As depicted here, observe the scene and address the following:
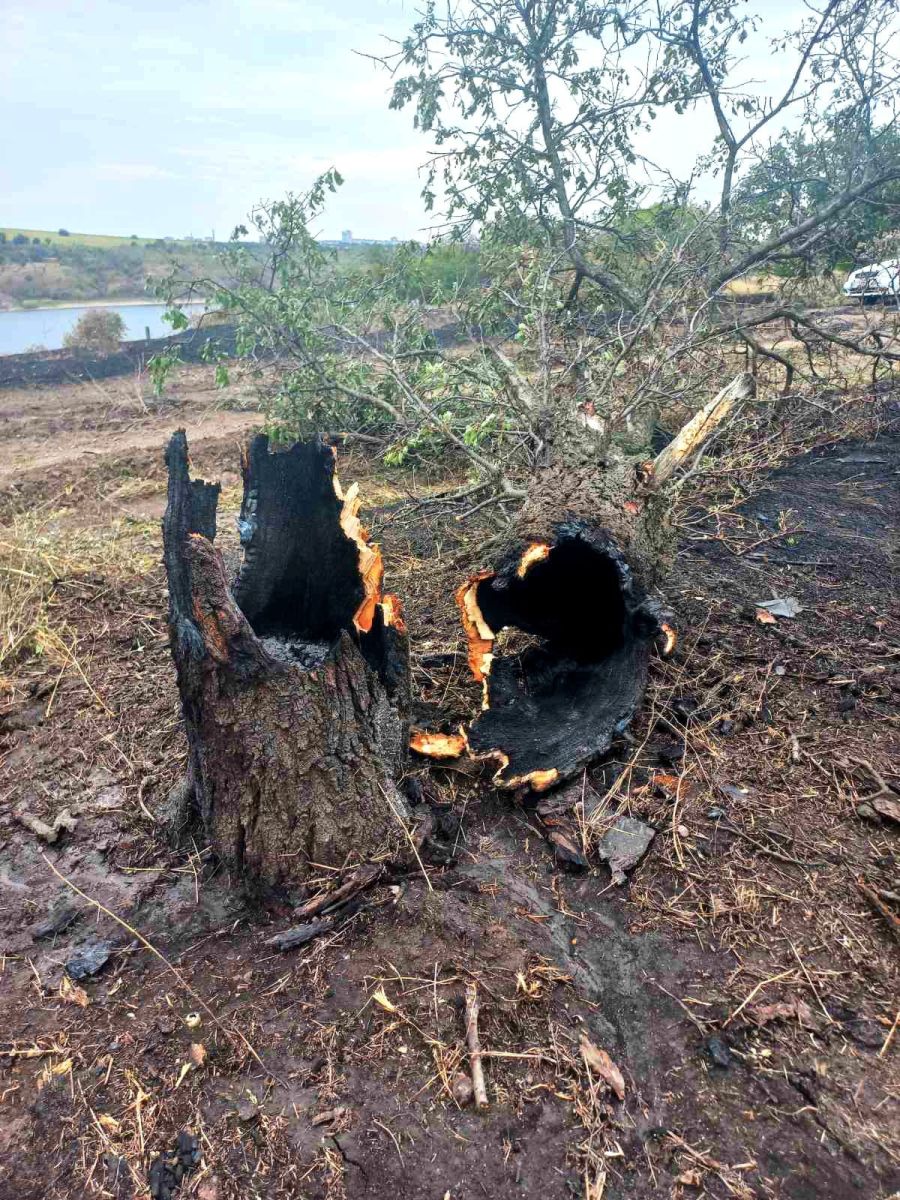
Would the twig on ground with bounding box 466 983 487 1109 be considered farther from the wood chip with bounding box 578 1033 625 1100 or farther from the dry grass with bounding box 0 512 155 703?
the dry grass with bounding box 0 512 155 703

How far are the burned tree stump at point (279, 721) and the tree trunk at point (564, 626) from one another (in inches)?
13.6

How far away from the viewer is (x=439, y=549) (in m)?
4.15

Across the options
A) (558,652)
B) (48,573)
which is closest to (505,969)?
(558,652)

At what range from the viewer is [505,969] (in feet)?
5.61

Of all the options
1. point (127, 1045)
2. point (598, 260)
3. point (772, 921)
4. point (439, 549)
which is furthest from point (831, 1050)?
point (598, 260)

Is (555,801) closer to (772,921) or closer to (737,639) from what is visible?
(772,921)

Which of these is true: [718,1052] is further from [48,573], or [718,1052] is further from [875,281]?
[875,281]

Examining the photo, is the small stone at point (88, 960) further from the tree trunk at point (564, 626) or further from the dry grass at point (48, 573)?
the dry grass at point (48, 573)

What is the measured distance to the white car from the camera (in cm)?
576

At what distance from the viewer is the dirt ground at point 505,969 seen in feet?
4.52

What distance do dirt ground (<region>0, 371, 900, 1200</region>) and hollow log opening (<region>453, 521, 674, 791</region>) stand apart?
0.46 feet

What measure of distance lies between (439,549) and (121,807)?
2.28m

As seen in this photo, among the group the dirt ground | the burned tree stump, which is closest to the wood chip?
the dirt ground

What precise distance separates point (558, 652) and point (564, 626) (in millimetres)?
109
